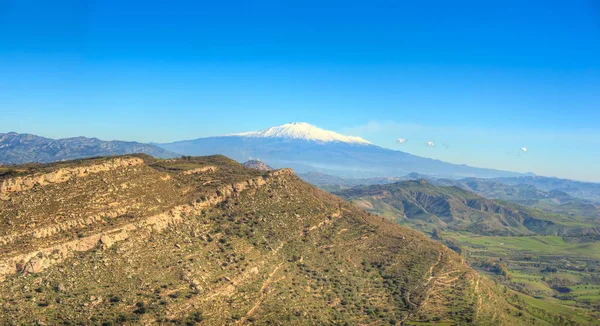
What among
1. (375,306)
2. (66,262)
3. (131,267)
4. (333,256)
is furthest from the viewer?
(333,256)

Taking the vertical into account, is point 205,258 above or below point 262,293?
above

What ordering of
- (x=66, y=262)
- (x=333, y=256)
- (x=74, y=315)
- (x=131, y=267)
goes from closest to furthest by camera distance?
(x=74, y=315), (x=66, y=262), (x=131, y=267), (x=333, y=256)

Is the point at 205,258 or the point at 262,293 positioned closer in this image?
the point at 262,293

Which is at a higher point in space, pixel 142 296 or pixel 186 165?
pixel 186 165

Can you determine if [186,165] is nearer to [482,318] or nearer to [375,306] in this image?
[375,306]

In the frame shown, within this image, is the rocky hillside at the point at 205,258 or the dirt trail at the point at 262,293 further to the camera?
the dirt trail at the point at 262,293

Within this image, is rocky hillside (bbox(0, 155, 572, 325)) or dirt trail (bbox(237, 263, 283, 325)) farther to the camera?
dirt trail (bbox(237, 263, 283, 325))

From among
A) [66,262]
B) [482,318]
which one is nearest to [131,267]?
[66,262]

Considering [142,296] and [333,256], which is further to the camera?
[333,256]
